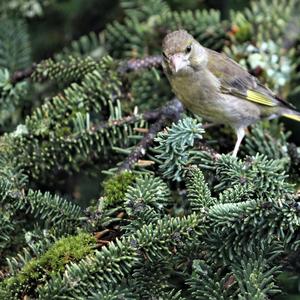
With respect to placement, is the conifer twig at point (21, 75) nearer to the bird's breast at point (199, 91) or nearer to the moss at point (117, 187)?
the bird's breast at point (199, 91)

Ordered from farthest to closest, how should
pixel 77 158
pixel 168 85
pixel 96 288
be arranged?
pixel 168 85 → pixel 77 158 → pixel 96 288

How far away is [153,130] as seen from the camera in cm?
255

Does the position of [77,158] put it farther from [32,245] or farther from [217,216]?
[217,216]

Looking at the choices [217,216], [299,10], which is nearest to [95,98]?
[217,216]

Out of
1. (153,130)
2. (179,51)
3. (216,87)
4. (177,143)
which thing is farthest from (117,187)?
(216,87)

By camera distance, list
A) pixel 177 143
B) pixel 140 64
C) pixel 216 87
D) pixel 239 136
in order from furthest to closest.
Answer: pixel 216 87 < pixel 140 64 < pixel 239 136 < pixel 177 143

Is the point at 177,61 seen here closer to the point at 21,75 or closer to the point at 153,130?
the point at 153,130

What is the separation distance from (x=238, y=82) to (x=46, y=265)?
178 cm

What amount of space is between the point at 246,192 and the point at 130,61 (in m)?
1.18

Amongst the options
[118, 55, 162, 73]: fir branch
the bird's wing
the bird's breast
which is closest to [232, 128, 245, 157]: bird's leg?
the bird's breast

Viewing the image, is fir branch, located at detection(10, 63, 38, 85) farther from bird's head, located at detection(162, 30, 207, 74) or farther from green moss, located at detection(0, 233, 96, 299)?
green moss, located at detection(0, 233, 96, 299)

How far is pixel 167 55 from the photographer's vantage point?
9.42 ft

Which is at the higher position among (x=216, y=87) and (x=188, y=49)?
(x=188, y=49)

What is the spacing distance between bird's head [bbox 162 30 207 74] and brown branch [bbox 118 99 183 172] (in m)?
0.18
